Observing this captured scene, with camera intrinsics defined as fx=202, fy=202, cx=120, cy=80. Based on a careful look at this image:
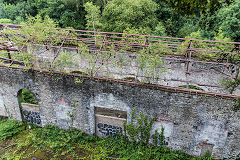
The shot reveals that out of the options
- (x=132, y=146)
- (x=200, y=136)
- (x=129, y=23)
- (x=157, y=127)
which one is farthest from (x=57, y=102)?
(x=129, y=23)

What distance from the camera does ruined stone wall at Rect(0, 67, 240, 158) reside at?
25.1 feet

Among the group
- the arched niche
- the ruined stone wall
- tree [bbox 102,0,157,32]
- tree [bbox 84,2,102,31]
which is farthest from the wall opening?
tree [bbox 84,2,102,31]

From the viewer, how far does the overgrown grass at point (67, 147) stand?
8508 millimetres

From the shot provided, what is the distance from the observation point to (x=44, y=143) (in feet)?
30.4

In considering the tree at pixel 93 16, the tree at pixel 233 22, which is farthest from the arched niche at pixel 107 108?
the tree at pixel 233 22

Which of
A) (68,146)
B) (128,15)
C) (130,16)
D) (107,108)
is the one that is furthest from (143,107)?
(128,15)

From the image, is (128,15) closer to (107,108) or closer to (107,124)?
(107,108)

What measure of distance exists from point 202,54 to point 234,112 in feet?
14.4

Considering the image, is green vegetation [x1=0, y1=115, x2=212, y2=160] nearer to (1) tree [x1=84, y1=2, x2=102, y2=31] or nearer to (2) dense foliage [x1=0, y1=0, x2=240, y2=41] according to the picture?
(2) dense foliage [x1=0, y1=0, x2=240, y2=41]

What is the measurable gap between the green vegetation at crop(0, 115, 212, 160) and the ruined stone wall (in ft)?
1.35

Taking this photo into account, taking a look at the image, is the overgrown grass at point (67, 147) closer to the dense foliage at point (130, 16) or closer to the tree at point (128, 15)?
the dense foliage at point (130, 16)

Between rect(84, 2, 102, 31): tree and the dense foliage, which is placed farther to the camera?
rect(84, 2, 102, 31): tree

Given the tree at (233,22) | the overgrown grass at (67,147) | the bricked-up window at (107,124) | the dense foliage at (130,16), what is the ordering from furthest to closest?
the dense foliage at (130,16) < the tree at (233,22) < the bricked-up window at (107,124) < the overgrown grass at (67,147)

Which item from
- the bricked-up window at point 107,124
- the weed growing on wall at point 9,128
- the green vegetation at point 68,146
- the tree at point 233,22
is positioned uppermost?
the tree at point 233,22
